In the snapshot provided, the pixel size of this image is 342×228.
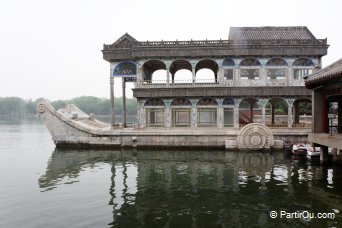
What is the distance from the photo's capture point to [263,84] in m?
26.2

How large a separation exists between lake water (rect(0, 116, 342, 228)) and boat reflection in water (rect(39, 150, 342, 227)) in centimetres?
4

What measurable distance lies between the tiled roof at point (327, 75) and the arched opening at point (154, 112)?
45.7 feet

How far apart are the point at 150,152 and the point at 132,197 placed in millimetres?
11771

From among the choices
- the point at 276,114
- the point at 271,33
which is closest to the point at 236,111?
the point at 271,33

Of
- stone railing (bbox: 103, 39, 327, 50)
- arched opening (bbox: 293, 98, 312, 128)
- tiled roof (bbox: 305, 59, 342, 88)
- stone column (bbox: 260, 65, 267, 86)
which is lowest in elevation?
arched opening (bbox: 293, 98, 312, 128)

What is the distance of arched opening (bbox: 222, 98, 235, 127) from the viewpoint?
88.1 ft

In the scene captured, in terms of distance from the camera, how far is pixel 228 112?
27.2 m

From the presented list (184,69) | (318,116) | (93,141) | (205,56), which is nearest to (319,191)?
(318,116)

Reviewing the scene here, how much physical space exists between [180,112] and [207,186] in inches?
567

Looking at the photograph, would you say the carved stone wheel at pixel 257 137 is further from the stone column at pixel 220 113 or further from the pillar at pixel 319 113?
the pillar at pixel 319 113

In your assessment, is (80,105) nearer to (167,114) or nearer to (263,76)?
(167,114)

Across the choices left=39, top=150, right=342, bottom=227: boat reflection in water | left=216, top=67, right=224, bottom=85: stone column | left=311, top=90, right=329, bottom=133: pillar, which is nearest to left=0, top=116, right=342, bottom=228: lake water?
left=39, top=150, right=342, bottom=227: boat reflection in water

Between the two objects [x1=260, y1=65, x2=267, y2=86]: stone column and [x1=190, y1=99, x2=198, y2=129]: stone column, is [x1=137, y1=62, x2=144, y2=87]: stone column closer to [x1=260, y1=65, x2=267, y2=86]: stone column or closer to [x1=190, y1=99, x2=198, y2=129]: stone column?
[x1=190, y1=99, x2=198, y2=129]: stone column

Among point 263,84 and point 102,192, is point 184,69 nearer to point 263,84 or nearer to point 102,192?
point 263,84
